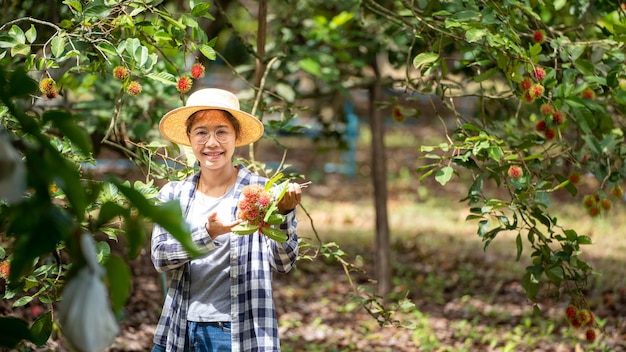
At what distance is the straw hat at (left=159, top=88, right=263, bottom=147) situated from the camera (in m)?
2.72

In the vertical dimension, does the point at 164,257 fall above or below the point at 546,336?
above

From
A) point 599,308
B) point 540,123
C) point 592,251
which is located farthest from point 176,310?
point 592,251

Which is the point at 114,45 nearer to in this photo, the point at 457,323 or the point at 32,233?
the point at 32,233

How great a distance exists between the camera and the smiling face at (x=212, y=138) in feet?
8.75

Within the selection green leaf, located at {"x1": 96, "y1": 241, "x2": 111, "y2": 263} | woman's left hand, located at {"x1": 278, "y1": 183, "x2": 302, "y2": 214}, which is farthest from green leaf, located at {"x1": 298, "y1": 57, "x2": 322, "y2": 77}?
woman's left hand, located at {"x1": 278, "y1": 183, "x2": 302, "y2": 214}

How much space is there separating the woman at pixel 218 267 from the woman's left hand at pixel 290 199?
11 centimetres

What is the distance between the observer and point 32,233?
1.18m

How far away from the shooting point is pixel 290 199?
2.32 m

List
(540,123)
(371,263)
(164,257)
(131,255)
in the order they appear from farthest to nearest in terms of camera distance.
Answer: (371,263) < (540,123) < (164,257) < (131,255)

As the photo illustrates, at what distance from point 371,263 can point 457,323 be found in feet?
4.99

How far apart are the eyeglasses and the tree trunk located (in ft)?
8.51

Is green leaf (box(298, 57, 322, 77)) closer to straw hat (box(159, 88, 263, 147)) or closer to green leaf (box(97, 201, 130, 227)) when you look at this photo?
straw hat (box(159, 88, 263, 147))

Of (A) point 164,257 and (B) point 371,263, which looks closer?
(A) point 164,257

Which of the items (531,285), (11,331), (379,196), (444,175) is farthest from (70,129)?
(379,196)
